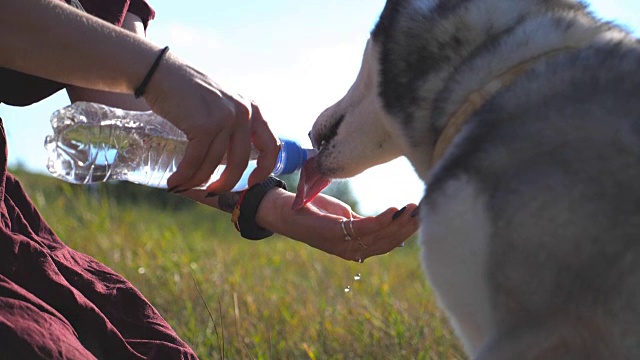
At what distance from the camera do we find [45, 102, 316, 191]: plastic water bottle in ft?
8.00

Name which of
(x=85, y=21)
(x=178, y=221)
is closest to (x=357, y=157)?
(x=85, y=21)

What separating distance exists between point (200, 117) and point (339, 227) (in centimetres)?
77

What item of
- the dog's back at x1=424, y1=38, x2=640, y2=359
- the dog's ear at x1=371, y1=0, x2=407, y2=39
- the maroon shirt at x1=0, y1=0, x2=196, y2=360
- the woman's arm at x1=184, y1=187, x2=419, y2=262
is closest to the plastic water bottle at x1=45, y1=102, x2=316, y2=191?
the woman's arm at x1=184, y1=187, x2=419, y2=262

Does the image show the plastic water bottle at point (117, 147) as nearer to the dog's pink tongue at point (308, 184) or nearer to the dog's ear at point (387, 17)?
the dog's pink tongue at point (308, 184)

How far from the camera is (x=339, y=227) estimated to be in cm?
239

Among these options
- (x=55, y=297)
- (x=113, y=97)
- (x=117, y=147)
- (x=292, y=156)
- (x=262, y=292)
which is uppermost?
(x=292, y=156)

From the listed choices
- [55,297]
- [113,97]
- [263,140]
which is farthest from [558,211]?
[113,97]

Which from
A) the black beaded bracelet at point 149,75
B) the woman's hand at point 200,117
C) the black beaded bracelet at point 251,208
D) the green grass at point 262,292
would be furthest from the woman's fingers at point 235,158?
the green grass at point 262,292

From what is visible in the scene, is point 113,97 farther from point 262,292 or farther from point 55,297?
point 262,292

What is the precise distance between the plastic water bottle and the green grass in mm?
663

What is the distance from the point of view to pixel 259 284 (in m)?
5.25

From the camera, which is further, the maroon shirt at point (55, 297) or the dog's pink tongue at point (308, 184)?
the dog's pink tongue at point (308, 184)

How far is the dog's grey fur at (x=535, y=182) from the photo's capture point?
61.9 inches

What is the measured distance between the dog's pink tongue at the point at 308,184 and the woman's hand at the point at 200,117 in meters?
0.57
